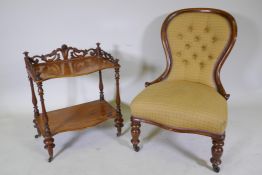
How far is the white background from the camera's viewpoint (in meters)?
1.98

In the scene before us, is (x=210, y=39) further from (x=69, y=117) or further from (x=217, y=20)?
(x=69, y=117)

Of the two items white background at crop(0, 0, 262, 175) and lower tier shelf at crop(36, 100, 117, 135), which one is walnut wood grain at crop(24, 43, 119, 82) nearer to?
white background at crop(0, 0, 262, 175)

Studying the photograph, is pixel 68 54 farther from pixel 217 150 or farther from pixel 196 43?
pixel 217 150

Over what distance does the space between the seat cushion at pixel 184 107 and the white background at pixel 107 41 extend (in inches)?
22.7

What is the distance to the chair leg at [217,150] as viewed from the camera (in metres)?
1.51

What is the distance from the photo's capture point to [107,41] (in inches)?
84.2

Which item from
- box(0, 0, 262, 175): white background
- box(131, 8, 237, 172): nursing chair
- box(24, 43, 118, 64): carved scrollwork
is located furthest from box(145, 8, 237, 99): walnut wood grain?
box(24, 43, 118, 64): carved scrollwork

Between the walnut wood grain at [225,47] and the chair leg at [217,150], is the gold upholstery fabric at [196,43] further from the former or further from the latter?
the chair leg at [217,150]

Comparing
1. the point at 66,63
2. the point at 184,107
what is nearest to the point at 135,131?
the point at 184,107

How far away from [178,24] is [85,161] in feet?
3.52

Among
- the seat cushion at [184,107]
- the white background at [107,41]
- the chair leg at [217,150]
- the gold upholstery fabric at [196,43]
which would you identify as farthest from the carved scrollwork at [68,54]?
the chair leg at [217,150]

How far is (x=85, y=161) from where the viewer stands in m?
1.70

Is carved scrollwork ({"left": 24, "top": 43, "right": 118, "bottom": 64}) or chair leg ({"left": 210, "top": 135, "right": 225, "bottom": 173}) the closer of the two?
chair leg ({"left": 210, "top": 135, "right": 225, "bottom": 173})

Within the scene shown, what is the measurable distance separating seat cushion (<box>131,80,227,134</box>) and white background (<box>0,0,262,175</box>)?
58 cm
